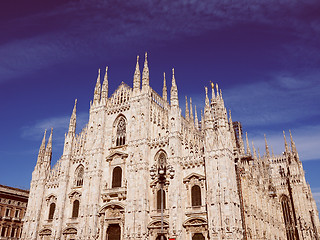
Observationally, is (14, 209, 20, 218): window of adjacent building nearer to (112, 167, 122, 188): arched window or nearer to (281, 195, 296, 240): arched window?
(112, 167, 122, 188): arched window

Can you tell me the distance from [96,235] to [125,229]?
4.69 meters

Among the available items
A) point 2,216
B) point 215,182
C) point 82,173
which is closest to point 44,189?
point 82,173

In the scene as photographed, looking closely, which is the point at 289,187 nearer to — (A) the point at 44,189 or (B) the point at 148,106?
(B) the point at 148,106

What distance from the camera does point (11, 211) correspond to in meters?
51.8

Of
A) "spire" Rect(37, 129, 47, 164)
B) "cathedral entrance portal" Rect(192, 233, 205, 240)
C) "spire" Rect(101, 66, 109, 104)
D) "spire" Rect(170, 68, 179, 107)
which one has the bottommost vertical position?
"cathedral entrance portal" Rect(192, 233, 205, 240)

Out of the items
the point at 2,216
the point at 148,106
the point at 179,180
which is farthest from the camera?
the point at 2,216

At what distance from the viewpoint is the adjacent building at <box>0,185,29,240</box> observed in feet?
163

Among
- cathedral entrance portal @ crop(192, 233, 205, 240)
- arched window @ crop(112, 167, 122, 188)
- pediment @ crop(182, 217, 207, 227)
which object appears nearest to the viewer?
cathedral entrance portal @ crop(192, 233, 205, 240)

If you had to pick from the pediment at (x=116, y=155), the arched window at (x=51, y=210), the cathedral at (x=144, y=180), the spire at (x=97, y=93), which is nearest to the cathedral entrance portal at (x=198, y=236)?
the cathedral at (x=144, y=180)

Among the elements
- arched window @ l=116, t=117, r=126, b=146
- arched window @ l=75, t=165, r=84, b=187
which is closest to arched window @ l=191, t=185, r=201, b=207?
arched window @ l=116, t=117, r=126, b=146

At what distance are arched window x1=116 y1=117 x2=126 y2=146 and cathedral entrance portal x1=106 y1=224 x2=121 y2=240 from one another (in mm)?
10760

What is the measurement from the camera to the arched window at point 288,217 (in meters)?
59.0

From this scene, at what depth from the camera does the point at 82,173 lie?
143ft

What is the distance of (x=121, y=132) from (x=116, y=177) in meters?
6.42
